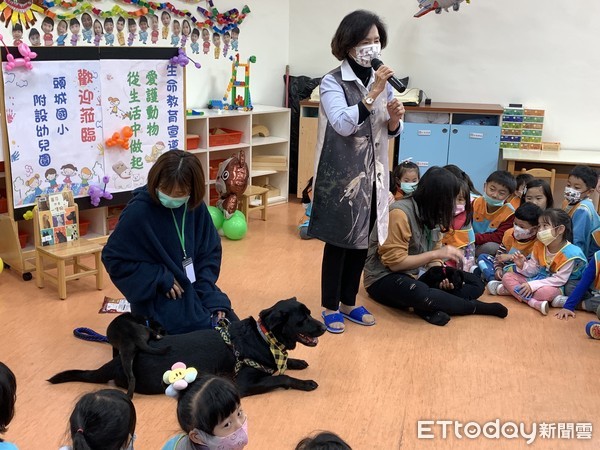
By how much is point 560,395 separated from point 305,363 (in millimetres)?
1040

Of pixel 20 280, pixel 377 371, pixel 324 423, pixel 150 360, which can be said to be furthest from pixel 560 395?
pixel 20 280

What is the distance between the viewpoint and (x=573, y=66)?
5.48 m

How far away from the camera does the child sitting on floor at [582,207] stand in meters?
3.91

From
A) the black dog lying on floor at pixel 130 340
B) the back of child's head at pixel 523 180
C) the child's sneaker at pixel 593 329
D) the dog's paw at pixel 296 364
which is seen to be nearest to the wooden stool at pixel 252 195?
the back of child's head at pixel 523 180

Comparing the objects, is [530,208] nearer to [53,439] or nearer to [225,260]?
[225,260]

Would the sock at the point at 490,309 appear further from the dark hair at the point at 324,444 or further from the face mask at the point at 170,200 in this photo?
the dark hair at the point at 324,444

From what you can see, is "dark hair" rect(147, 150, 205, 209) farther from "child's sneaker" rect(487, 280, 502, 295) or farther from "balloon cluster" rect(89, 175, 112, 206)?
"child's sneaker" rect(487, 280, 502, 295)

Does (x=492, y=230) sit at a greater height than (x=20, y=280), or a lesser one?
greater

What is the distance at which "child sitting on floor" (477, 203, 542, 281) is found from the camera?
3.87m

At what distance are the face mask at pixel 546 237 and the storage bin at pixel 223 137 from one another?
2591 mm

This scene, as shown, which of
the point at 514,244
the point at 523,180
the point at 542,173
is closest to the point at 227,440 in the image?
the point at 514,244

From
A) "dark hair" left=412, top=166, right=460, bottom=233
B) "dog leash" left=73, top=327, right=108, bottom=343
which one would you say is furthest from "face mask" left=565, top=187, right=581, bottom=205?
"dog leash" left=73, top=327, right=108, bottom=343

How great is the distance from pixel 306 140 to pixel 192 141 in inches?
45.3

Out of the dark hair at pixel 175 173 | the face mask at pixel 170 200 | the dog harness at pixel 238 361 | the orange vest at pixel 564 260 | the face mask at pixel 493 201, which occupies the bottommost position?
the dog harness at pixel 238 361
